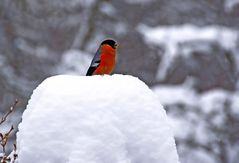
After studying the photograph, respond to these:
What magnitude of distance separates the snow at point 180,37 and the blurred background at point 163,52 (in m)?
0.01

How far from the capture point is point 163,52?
9.51 m

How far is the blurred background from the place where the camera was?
361 inches

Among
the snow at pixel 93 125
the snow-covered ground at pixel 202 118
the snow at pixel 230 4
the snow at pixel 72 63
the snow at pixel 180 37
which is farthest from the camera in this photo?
the snow at pixel 230 4

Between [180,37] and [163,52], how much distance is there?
334mm

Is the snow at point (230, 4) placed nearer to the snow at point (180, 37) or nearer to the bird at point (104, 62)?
the snow at point (180, 37)

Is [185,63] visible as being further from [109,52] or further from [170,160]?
[170,160]

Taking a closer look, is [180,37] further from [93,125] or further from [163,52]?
[93,125]

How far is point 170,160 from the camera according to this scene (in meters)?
2.42

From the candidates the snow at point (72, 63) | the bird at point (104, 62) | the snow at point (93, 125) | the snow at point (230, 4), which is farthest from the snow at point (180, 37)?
the snow at point (93, 125)

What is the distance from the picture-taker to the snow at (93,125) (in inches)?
89.8

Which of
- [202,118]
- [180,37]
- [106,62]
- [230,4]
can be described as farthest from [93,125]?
[230,4]

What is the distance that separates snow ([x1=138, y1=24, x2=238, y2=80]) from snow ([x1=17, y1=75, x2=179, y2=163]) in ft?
22.5

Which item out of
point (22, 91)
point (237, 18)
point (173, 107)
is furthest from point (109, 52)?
point (237, 18)

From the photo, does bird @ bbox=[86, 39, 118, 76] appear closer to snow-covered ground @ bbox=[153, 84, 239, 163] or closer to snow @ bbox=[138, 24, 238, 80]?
snow-covered ground @ bbox=[153, 84, 239, 163]
